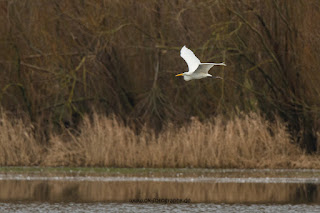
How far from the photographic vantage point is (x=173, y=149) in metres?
22.4

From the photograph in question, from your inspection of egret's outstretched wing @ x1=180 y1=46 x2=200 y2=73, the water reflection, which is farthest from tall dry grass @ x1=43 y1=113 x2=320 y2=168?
egret's outstretched wing @ x1=180 y1=46 x2=200 y2=73

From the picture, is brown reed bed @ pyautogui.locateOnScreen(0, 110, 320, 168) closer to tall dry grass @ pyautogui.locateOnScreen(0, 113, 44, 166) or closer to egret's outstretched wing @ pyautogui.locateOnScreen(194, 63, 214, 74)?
tall dry grass @ pyautogui.locateOnScreen(0, 113, 44, 166)

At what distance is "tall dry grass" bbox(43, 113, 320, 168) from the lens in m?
22.3

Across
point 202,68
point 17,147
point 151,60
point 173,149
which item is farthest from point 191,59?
point 151,60

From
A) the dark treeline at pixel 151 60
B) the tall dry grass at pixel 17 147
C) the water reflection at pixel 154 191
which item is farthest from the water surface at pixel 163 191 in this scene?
the dark treeline at pixel 151 60

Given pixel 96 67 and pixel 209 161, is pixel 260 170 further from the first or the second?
pixel 96 67

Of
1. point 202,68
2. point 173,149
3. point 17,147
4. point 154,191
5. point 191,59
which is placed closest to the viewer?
point 154,191

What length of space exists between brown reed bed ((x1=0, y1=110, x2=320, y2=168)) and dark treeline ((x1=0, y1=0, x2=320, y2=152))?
6.41 feet

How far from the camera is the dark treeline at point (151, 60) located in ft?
82.8

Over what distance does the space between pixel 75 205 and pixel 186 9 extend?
12.1 meters

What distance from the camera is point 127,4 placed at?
26656mm

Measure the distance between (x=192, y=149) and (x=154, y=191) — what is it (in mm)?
5452

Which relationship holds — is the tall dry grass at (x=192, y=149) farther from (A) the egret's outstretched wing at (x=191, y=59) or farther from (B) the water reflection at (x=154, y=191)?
(A) the egret's outstretched wing at (x=191, y=59)

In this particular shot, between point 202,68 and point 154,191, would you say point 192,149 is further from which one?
point 154,191
